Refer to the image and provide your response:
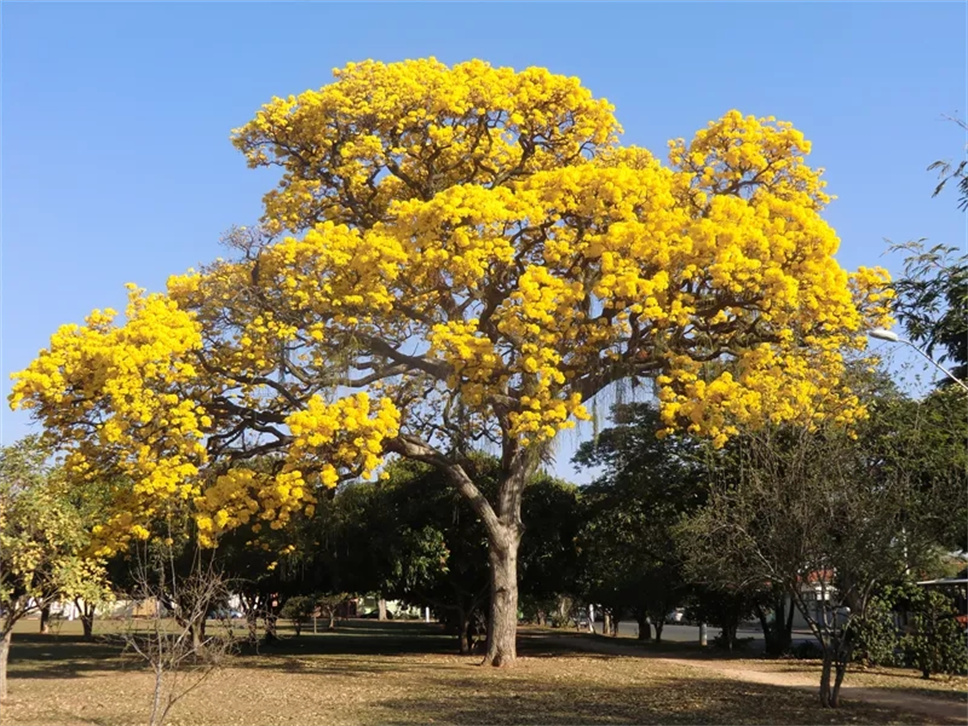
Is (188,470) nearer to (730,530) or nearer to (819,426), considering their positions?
(730,530)

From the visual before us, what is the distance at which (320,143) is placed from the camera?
68.8ft

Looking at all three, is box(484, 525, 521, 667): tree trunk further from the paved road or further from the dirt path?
the paved road

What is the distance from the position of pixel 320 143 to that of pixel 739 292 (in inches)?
345

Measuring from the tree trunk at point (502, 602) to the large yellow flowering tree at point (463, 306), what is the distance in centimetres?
6

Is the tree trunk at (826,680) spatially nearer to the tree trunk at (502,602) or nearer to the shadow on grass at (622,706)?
the shadow on grass at (622,706)

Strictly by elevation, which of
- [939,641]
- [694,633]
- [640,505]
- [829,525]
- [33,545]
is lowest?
[694,633]

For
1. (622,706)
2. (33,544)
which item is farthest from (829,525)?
(33,544)

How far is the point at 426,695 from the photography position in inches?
662

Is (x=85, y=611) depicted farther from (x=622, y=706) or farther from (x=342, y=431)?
(x=622, y=706)

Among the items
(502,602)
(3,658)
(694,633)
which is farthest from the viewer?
(694,633)

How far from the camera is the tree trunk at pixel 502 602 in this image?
21781mm

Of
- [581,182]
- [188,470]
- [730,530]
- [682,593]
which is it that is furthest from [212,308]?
[682,593]

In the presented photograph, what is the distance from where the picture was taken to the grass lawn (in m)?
14.2

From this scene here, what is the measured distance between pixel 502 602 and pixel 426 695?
521 centimetres
